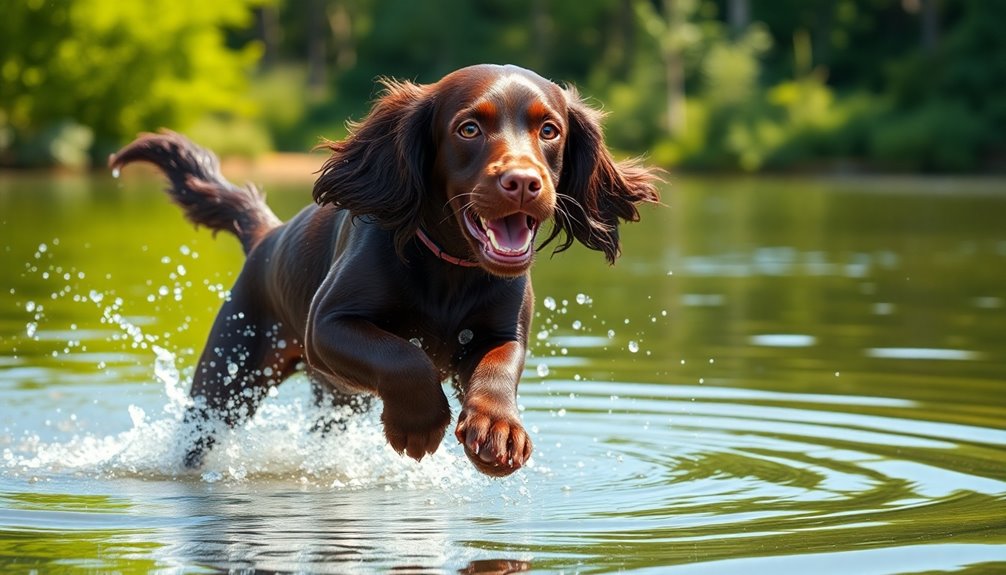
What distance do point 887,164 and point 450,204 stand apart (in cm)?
4232

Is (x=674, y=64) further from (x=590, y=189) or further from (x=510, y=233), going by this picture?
(x=510, y=233)

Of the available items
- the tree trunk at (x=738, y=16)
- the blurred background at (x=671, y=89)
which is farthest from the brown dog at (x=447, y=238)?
the tree trunk at (x=738, y=16)

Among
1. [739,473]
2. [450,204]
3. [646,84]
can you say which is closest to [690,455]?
[739,473]

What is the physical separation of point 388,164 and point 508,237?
0.79 meters

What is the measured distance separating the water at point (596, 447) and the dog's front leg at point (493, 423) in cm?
30

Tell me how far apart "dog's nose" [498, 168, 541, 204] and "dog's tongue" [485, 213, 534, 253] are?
24 centimetres

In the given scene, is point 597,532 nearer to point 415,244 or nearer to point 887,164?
point 415,244

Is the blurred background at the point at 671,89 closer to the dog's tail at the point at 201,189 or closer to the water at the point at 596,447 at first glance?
the water at the point at 596,447

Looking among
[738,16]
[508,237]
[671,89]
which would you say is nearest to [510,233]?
[508,237]

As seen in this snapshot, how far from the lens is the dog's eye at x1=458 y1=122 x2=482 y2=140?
20.5 feet

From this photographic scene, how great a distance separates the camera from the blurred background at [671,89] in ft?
156

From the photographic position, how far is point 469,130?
6270mm

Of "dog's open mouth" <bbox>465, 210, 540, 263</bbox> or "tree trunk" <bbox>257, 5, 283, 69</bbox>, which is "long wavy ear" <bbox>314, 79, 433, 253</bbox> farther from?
"tree trunk" <bbox>257, 5, 283, 69</bbox>

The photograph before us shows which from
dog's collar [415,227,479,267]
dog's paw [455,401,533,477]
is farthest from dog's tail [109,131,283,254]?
dog's paw [455,401,533,477]
